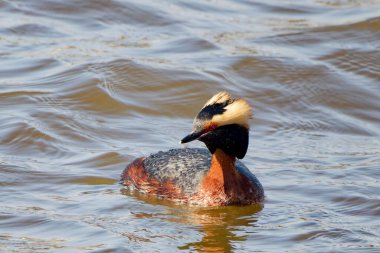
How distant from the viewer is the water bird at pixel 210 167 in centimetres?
1148

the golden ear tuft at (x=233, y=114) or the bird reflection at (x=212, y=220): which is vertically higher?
the golden ear tuft at (x=233, y=114)

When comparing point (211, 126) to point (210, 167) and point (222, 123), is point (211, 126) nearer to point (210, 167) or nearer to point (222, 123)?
point (222, 123)

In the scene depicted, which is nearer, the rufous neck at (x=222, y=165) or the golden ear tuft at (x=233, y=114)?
the golden ear tuft at (x=233, y=114)

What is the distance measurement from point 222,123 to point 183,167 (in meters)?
1.15

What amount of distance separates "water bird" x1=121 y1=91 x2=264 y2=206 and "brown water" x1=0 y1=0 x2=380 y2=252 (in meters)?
0.19

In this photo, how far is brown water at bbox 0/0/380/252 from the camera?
35.9 feet

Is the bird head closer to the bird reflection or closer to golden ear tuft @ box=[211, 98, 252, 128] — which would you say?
golden ear tuft @ box=[211, 98, 252, 128]

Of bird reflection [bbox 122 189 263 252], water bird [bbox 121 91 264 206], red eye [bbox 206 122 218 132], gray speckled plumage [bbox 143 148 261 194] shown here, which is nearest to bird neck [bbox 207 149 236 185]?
water bird [bbox 121 91 264 206]

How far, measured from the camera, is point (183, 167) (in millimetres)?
12406

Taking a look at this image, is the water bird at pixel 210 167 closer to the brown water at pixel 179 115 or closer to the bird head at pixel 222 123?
the bird head at pixel 222 123

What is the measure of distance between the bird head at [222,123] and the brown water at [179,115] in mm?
851

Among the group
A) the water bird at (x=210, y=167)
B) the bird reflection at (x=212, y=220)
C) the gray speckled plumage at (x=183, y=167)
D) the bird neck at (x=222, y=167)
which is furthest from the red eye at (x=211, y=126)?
the bird reflection at (x=212, y=220)

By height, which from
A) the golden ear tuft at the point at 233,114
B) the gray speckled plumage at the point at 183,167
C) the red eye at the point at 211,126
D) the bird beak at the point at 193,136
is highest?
the golden ear tuft at the point at 233,114

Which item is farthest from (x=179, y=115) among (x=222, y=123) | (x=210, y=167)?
(x=222, y=123)
